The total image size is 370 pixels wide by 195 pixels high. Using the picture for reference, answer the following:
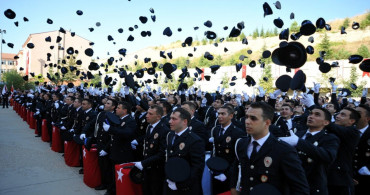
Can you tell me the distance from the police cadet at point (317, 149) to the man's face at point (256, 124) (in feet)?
0.64

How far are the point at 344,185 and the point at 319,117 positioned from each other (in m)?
1.06

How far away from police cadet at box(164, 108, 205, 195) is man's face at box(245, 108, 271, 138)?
109 cm

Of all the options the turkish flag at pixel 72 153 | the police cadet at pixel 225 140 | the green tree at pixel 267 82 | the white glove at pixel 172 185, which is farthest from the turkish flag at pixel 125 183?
the green tree at pixel 267 82

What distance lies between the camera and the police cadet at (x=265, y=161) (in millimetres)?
2410

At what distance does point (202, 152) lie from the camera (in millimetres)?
3613

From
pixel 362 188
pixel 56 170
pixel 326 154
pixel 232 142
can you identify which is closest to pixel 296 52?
pixel 232 142

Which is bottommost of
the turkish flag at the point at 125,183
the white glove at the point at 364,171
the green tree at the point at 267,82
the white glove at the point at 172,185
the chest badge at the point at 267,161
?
the turkish flag at the point at 125,183

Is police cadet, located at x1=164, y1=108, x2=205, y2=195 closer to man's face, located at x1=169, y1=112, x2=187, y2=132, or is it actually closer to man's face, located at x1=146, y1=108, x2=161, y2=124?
man's face, located at x1=169, y1=112, x2=187, y2=132

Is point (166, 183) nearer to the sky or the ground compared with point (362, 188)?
nearer to the sky

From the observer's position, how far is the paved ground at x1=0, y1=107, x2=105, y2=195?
5.73 meters

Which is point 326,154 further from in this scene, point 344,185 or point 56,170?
point 56,170

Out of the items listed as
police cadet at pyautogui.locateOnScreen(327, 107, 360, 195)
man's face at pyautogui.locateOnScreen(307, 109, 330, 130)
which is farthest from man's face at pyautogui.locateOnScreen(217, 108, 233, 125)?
police cadet at pyautogui.locateOnScreen(327, 107, 360, 195)

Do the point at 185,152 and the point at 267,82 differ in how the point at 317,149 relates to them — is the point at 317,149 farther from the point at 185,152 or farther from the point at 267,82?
the point at 267,82

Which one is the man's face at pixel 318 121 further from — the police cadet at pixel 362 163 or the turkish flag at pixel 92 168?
the turkish flag at pixel 92 168
